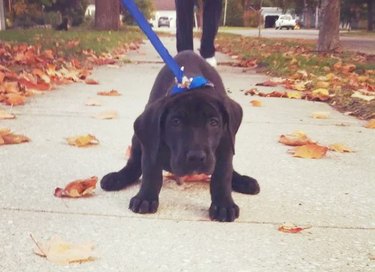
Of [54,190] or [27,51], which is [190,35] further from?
[27,51]

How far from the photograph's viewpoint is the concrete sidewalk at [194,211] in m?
2.26

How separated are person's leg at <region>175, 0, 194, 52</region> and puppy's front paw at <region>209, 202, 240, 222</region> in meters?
3.28

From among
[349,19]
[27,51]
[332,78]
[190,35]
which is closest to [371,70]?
[332,78]

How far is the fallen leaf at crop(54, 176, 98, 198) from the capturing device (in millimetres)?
2973

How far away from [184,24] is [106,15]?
1973cm

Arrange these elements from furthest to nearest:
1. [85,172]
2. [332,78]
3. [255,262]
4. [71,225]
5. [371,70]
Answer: [371,70] → [332,78] → [85,172] → [71,225] → [255,262]

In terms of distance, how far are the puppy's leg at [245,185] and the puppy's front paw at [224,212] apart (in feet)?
1.31

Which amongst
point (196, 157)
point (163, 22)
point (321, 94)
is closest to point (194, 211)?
point (196, 157)

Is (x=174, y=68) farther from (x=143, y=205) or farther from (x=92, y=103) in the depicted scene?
(x=92, y=103)

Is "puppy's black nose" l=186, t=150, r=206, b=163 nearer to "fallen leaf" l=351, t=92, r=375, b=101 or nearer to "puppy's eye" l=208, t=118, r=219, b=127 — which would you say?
"puppy's eye" l=208, t=118, r=219, b=127

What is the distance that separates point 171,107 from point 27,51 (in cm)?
702

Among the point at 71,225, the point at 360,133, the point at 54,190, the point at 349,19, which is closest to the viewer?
the point at 71,225

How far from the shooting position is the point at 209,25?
243 inches

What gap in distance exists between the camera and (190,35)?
5887 mm
